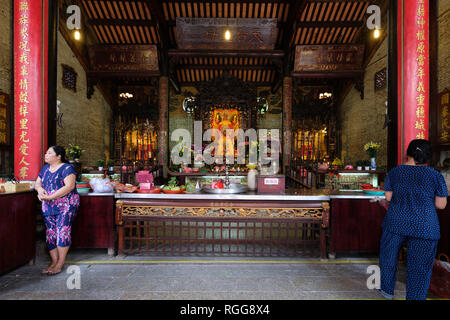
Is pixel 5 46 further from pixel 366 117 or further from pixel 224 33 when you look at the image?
pixel 366 117

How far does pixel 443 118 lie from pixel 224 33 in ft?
20.2

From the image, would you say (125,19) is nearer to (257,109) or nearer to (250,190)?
(257,109)

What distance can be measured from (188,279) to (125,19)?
8.81 meters

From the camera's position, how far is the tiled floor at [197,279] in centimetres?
227

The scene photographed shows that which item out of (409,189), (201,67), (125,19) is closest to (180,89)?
(201,67)

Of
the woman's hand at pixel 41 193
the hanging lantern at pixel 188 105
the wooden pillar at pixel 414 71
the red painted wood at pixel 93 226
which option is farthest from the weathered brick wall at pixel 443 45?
the hanging lantern at pixel 188 105

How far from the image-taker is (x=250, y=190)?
3479 millimetres

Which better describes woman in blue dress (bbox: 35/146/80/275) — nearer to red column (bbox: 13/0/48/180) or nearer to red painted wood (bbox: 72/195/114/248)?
red painted wood (bbox: 72/195/114/248)

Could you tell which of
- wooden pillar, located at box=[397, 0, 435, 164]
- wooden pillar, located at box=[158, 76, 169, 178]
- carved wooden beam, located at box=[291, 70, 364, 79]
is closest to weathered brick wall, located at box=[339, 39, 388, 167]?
carved wooden beam, located at box=[291, 70, 364, 79]

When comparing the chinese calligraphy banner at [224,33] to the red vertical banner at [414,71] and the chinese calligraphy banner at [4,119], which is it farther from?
the red vertical banner at [414,71]

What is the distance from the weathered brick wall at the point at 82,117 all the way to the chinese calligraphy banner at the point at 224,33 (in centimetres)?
353

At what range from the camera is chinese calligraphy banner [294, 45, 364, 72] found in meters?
8.19

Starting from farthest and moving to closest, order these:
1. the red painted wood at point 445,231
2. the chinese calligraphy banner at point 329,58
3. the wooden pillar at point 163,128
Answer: the wooden pillar at point 163,128
the chinese calligraphy banner at point 329,58
the red painted wood at point 445,231

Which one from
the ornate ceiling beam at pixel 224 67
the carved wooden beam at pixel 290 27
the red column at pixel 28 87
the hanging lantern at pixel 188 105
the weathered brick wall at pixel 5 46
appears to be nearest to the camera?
the red column at pixel 28 87
